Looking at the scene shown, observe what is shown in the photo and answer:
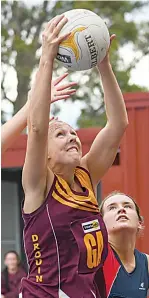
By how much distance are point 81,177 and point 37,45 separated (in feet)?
72.0

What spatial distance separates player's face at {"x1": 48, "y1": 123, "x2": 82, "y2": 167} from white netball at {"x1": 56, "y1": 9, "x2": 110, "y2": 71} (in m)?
0.36

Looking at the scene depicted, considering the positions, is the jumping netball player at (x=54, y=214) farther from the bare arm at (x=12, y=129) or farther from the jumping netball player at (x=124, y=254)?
the jumping netball player at (x=124, y=254)

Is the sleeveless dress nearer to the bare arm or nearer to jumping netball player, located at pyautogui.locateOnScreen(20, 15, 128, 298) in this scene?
jumping netball player, located at pyautogui.locateOnScreen(20, 15, 128, 298)

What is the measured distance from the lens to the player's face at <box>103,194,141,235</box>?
4.89 metres

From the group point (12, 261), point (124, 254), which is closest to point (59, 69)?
point (12, 261)

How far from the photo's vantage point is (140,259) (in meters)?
5.04

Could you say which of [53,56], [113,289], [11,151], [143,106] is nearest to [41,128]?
[53,56]

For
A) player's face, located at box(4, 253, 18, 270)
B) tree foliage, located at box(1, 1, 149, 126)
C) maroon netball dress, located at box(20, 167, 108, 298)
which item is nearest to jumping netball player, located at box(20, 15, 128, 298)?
maroon netball dress, located at box(20, 167, 108, 298)

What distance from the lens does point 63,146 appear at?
14.0ft

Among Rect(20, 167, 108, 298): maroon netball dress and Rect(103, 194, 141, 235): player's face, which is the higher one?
Rect(103, 194, 141, 235): player's face

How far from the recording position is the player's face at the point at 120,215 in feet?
16.1

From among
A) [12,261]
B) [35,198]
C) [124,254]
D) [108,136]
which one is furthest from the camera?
[12,261]

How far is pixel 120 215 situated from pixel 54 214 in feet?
2.92

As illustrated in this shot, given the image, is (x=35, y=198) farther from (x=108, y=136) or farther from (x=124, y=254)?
(x=124, y=254)
